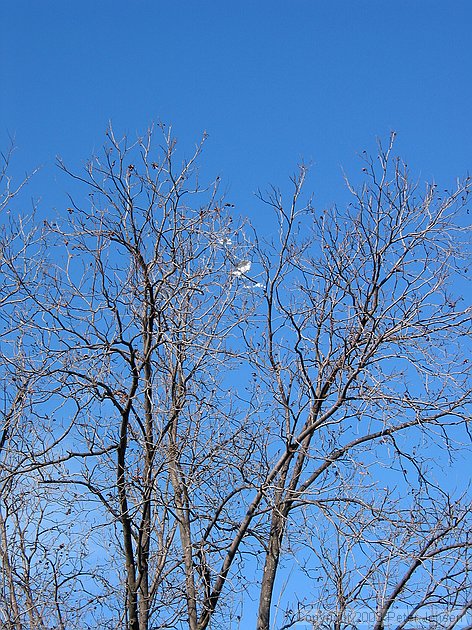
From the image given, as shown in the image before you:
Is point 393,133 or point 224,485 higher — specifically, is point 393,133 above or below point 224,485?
above

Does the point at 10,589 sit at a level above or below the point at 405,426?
below

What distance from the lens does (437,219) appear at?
27.9 ft

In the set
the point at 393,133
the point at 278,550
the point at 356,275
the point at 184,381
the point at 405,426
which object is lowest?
the point at 278,550

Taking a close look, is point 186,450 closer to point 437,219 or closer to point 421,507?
point 421,507

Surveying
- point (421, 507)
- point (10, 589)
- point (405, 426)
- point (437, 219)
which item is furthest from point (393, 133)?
point (10, 589)

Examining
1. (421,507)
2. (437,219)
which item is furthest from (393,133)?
(421,507)

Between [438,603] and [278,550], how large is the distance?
191 centimetres

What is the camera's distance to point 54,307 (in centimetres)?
746

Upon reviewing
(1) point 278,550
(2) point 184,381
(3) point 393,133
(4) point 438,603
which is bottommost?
(4) point 438,603

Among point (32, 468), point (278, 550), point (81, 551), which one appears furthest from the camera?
point (278, 550)

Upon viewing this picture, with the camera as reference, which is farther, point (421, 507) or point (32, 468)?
point (421, 507)

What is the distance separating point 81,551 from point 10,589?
3.55ft

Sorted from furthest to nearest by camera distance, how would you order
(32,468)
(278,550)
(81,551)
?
(278,550) < (81,551) < (32,468)

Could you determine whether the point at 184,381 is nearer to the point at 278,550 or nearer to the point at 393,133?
the point at 278,550
